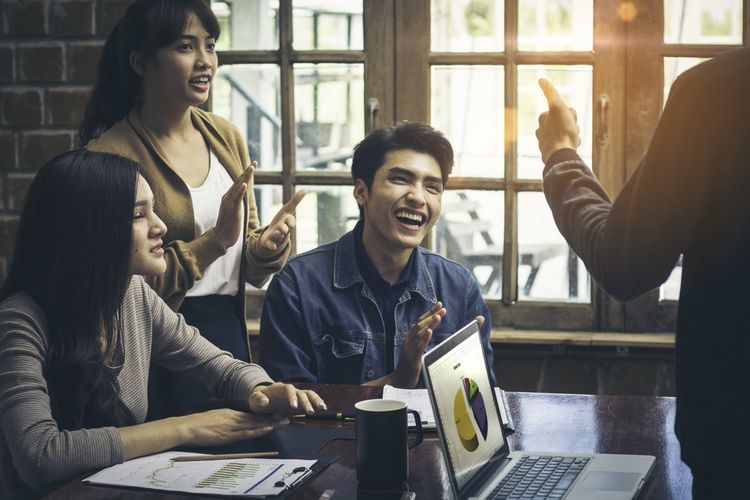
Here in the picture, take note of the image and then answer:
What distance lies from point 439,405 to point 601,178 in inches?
65.6

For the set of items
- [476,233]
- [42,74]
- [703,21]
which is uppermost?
[703,21]

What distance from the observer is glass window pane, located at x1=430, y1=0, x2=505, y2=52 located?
289 cm

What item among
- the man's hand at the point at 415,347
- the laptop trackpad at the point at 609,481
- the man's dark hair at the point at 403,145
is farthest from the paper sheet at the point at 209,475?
the man's dark hair at the point at 403,145

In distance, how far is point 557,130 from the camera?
1.37m

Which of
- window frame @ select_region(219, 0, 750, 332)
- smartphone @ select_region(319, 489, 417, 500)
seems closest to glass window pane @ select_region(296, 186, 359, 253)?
window frame @ select_region(219, 0, 750, 332)

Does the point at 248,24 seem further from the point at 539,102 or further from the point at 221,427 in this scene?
the point at 221,427

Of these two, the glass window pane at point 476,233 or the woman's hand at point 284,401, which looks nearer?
the woman's hand at point 284,401

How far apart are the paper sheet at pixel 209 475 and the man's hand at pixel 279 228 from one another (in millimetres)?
799

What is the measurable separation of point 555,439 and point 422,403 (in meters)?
0.29

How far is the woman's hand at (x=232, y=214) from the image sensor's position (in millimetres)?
2168

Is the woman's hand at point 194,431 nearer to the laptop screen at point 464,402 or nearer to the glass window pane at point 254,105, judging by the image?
the laptop screen at point 464,402

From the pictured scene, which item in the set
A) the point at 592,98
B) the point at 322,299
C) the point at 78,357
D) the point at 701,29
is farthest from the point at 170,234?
the point at 701,29

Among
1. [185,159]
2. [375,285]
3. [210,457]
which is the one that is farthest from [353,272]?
[210,457]

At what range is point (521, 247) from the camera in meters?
2.94
